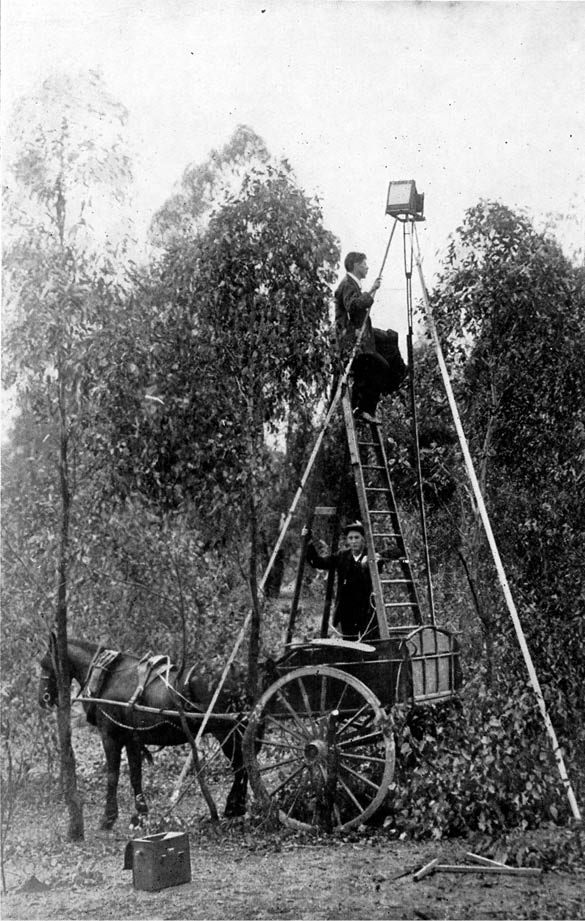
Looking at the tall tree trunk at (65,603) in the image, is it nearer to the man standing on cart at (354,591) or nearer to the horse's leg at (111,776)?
the horse's leg at (111,776)

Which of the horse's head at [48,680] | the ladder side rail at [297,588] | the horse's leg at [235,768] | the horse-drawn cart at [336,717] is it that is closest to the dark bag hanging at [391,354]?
the ladder side rail at [297,588]

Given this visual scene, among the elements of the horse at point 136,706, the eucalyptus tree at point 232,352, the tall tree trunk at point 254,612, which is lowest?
the horse at point 136,706

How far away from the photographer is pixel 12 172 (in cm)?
643

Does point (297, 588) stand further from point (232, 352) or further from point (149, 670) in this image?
point (232, 352)

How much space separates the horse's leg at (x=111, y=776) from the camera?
266 inches

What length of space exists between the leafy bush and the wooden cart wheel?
184 millimetres

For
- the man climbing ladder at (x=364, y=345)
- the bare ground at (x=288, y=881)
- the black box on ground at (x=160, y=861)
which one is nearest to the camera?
the bare ground at (x=288, y=881)

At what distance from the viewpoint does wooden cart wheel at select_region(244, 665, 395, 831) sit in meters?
6.57

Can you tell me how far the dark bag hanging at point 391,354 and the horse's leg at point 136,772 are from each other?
317 cm

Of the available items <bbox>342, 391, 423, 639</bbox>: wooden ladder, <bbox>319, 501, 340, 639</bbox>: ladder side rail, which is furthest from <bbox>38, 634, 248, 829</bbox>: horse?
<bbox>342, 391, 423, 639</bbox>: wooden ladder

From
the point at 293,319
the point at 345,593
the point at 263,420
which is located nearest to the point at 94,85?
the point at 293,319

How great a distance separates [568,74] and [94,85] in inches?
119

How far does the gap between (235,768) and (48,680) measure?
1431 mm

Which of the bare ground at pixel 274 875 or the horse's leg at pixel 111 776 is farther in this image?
the horse's leg at pixel 111 776
